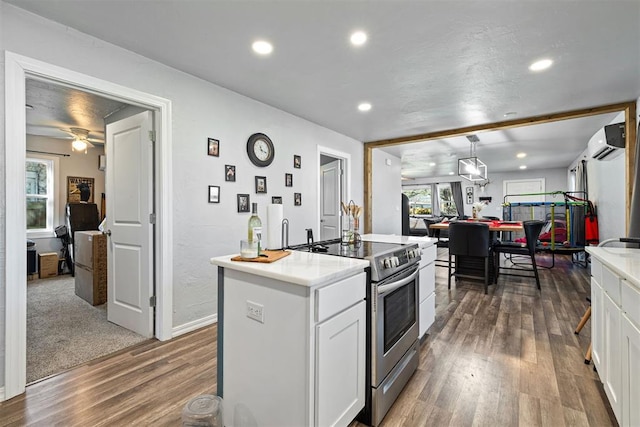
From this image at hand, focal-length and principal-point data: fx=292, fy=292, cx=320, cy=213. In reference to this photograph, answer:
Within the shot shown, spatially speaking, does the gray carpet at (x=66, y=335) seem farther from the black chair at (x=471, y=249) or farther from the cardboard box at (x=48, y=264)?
the black chair at (x=471, y=249)

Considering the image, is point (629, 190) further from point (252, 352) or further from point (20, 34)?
point (20, 34)


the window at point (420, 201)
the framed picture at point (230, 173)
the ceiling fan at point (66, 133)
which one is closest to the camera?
the framed picture at point (230, 173)

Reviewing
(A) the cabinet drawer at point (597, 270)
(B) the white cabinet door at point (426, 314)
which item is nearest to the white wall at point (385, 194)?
(B) the white cabinet door at point (426, 314)

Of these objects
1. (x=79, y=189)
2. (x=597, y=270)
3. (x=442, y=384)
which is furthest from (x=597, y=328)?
(x=79, y=189)

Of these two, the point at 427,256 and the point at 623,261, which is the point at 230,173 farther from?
the point at 623,261

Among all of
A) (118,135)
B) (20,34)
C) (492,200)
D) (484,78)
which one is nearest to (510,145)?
(484,78)

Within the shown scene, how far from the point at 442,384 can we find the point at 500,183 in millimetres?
10572

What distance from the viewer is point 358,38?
2.16 m

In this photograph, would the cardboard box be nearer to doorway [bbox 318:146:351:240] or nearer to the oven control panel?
doorway [bbox 318:146:351:240]

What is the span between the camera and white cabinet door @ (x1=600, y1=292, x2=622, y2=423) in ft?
4.51

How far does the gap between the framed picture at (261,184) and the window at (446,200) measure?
9.89 metres

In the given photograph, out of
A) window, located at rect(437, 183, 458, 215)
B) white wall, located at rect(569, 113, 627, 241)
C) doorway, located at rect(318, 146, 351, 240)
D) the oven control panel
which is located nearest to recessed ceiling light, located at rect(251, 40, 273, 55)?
the oven control panel

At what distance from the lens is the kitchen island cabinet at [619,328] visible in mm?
1179

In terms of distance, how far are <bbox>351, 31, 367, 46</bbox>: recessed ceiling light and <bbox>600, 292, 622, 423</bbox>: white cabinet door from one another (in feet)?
7.17
